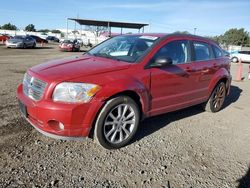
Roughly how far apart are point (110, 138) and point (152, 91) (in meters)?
1.09

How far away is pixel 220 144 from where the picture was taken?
4891 millimetres

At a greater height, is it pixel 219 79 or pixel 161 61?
pixel 161 61

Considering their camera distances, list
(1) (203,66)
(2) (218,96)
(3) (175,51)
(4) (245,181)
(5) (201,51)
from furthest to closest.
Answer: (2) (218,96), (5) (201,51), (1) (203,66), (3) (175,51), (4) (245,181)

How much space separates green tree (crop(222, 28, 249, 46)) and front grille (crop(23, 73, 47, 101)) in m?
98.3

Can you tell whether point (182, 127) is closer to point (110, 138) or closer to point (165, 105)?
point (165, 105)

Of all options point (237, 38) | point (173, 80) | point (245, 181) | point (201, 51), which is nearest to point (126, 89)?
point (173, 80)

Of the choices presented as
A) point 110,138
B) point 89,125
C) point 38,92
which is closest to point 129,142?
point 110,138

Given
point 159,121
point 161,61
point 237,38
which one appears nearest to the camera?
point 161,61

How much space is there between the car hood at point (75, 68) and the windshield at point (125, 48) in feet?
0.94

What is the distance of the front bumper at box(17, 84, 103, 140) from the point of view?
375 centimetres

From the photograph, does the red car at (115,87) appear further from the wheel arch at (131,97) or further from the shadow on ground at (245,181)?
the shadow on ground at (245,181)

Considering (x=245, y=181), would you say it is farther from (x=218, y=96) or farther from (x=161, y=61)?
(x=218, y=96)

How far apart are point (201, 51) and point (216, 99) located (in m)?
1.40

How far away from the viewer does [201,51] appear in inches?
239
